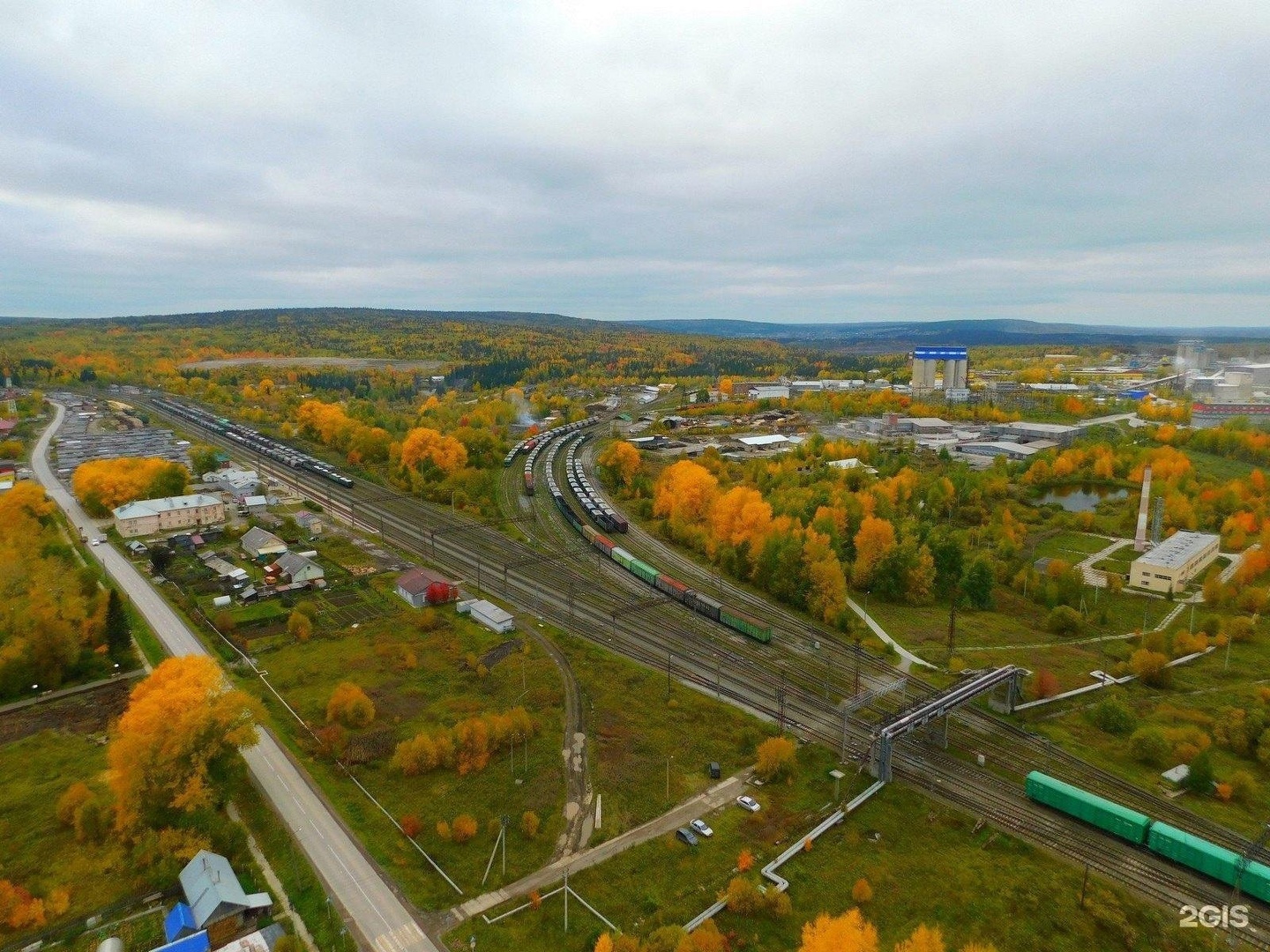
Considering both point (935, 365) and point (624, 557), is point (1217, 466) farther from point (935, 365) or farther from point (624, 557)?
point (624, 557)

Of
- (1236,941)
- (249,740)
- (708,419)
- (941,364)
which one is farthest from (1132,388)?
(249,740)

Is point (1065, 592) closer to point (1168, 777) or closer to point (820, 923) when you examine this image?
point (1168, 777)

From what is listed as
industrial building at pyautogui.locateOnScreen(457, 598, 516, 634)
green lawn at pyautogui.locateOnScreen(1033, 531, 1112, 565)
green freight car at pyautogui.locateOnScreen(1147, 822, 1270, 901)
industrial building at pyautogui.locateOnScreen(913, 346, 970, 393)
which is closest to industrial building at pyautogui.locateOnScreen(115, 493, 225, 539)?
industrial building at pyautogui.locateOnScreen(457, 598, 516, 634)

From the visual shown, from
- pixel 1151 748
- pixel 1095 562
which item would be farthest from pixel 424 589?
pixel 1095 562

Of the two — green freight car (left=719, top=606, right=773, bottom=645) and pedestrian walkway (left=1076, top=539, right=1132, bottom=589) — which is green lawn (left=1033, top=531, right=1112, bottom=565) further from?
green freight car (left=719, top=606, right=773, bottom=645)

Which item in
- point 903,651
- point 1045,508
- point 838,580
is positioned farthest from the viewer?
point 1045,508

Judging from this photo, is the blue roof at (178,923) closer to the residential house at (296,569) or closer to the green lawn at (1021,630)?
the residential house at (296,569)

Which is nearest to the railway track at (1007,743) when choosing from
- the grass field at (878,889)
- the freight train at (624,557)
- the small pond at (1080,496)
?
the freight train at (624,557)
